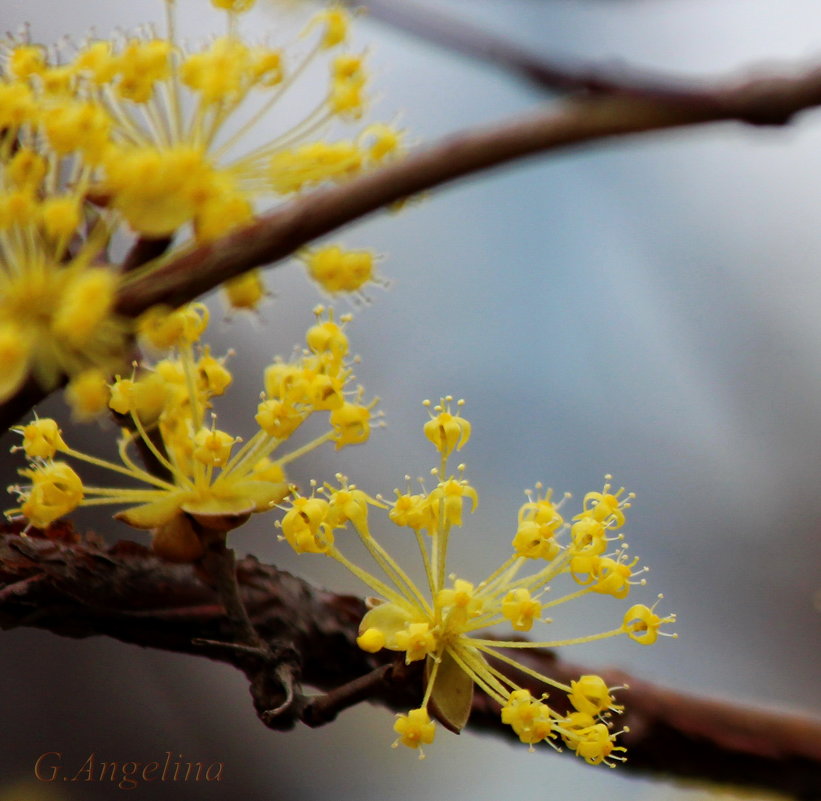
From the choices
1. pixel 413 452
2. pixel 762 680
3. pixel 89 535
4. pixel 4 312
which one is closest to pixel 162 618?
pixel 89 535

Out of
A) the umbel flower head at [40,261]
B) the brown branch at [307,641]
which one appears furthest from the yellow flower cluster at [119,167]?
the brown branch at [307,641]

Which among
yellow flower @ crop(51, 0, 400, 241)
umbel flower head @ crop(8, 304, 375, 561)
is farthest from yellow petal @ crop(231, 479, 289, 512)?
yellow flower @ crop(51, 0, 400, 241)

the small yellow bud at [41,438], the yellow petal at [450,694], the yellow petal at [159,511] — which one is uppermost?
the small yellow bud at [41,438]

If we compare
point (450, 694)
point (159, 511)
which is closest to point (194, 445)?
point (159, 511)

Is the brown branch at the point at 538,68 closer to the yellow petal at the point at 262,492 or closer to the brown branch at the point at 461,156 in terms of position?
the brown branch at the point at 461,156

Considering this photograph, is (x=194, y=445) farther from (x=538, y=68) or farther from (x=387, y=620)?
(x=538, y=68)

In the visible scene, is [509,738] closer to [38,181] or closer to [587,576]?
[587,576]

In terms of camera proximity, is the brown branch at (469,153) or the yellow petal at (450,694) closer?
the brown branch at (469,153)
